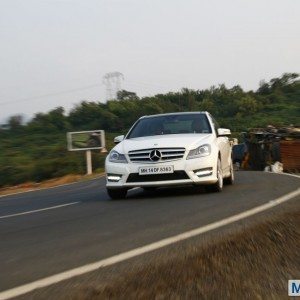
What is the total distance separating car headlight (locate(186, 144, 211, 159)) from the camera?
10.5 meters

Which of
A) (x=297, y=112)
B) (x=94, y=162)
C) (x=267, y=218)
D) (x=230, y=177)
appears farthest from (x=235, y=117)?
(x=267, y=218)

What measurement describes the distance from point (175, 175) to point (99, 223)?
2.81 metres

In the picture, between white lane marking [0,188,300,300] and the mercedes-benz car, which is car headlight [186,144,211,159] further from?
white lane marking [0,188,300,300]

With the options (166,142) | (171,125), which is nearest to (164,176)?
(166,142)

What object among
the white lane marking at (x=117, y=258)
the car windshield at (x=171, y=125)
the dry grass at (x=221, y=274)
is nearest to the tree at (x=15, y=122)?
the car windshield at (x=171, y=125)

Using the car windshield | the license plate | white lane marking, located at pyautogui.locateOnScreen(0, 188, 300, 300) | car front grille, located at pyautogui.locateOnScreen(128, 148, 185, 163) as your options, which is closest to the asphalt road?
white lane marking, located at pyautogui.locateOnScreen(0, 188, 300, 300)

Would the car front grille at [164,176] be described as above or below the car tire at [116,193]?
above

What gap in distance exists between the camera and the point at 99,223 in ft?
25.9

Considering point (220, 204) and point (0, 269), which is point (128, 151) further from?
point (0, 269)

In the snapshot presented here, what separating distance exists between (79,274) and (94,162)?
44.0 meters

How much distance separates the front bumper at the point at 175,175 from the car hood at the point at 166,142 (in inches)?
10.9

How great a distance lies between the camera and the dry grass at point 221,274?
402 cm

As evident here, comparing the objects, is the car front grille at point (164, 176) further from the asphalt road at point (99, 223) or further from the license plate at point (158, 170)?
the asphalt road at point (99, 223)

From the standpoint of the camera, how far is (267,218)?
Result: 7.21m
